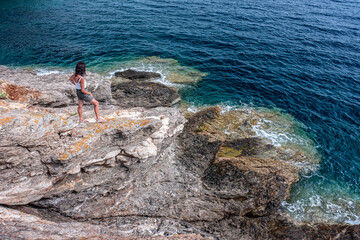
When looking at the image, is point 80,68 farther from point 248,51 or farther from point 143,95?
point 248,51

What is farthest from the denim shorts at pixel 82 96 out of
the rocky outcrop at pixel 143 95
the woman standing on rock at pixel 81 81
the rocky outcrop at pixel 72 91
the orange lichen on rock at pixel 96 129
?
the rocky outcrop at pixel 143 95

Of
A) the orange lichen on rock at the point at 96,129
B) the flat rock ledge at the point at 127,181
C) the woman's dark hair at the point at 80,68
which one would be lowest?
the flat rock ledge at the point at 127,181

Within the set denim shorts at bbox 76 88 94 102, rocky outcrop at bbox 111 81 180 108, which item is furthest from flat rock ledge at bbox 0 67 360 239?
rocky outcrop at bbox 111 81 180 108

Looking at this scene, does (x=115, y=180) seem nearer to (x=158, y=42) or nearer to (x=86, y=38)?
(x=158, y=42)

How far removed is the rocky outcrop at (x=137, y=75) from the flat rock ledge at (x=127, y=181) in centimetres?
1182

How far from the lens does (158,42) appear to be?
128 ft

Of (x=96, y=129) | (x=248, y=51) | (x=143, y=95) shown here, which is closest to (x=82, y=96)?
(x=96, y=129)

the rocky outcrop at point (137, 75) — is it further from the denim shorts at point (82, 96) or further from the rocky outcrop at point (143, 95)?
the denim shorts at point (82, 96)

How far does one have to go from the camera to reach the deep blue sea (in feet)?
64.5

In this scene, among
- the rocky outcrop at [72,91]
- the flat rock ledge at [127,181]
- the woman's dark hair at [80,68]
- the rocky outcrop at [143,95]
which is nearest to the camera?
the flat rock ledge at [127,181]

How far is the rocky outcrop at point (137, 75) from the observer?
1106 inches

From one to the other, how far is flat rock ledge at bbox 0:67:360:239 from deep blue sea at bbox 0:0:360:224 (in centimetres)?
324

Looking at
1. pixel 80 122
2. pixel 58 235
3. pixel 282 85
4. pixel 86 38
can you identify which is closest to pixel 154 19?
pixel 86 38

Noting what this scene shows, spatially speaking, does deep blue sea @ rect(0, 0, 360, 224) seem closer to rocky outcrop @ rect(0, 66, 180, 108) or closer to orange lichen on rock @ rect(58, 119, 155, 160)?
rocky outcrop @ rect(0, 66, 180, 108)
